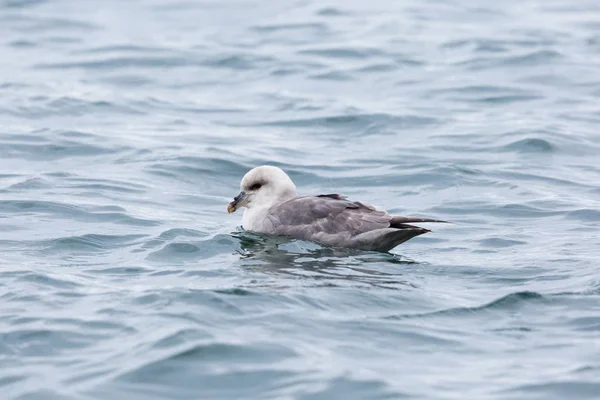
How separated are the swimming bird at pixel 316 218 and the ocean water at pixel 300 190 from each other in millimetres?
184

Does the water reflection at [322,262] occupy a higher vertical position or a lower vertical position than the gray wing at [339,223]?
lower

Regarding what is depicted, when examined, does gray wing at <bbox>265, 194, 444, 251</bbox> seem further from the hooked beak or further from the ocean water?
the hooked beak

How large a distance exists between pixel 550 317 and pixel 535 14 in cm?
1832

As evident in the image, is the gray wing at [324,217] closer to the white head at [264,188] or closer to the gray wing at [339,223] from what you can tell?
the gray wing at [339,223]

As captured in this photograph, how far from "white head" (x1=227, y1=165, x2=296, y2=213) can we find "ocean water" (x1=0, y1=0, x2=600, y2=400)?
34 centimetres

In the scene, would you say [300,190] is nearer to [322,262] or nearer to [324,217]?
[324,217]

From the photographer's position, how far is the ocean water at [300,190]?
308 inches

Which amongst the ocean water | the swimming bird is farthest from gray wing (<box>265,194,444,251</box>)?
the ocean water

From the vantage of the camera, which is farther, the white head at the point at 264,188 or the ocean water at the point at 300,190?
the white head at the point at 264,188

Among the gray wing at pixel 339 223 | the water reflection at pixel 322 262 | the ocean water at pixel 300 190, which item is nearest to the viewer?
the ocean water at pixel 300 190

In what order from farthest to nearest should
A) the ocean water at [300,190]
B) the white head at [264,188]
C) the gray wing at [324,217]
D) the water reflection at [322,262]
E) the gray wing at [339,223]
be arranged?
the white head at [264,188]
the gray wing at [324,217]
the gray wing at [339,223]
the water reflection at [322,262]
the ocean water at [300,190]

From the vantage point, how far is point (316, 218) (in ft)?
36.1

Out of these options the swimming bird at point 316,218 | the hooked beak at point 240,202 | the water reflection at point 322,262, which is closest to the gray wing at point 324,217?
the swimming bird at point 316,218

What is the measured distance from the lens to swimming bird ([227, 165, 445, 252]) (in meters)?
10.6
